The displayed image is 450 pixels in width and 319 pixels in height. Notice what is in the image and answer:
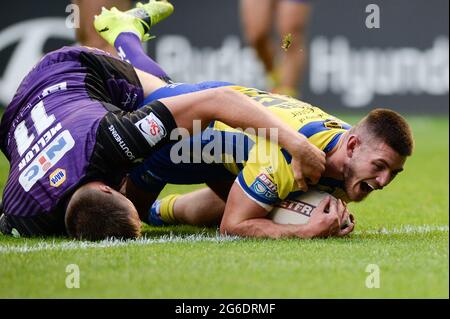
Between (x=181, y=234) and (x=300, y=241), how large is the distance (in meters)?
0.95

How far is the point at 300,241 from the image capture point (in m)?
4.81

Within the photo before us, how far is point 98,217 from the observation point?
4.80 meters

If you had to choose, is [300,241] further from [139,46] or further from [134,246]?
[139,46]

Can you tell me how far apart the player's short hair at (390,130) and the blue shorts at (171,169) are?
3.34 ft

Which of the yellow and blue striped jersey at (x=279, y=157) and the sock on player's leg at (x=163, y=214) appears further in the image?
the sock on player's leg at (x=163, y=214)

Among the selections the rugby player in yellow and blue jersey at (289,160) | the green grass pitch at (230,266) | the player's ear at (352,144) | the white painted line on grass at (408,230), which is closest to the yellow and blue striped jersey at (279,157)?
the rugby player in yellow and blue jersey at (289,160)

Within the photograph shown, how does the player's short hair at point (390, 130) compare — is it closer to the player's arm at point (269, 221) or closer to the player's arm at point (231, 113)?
the player's arm at point (231, 113)

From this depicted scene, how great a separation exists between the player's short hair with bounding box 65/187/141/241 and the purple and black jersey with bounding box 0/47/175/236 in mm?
122

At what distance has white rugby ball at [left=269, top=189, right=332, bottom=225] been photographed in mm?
4988

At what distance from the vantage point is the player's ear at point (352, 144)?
4871 millimetres

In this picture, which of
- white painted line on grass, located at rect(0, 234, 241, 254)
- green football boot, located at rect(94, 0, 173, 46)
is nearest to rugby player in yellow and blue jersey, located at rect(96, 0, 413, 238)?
white painted line on grass, located at rect(0, 234, 241, 254)

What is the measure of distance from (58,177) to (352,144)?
5.01ft

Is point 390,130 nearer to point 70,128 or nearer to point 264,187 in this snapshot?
point 264,187
